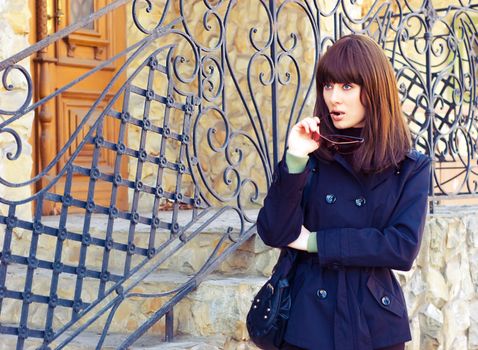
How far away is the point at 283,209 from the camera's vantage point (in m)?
2.08

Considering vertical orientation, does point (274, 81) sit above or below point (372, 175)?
above

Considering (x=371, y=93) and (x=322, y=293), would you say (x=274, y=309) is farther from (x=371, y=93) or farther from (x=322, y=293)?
(x=371, y=93)

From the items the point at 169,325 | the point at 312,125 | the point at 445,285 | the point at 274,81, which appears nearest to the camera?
the point at 312,125

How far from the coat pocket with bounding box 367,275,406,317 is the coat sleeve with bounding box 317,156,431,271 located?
0.05 meters

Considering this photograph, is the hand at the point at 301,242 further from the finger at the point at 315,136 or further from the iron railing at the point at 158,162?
the iron railing at the point at 158,162

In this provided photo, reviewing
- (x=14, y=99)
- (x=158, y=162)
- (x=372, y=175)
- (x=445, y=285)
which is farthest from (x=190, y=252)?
(x=372, y=175)

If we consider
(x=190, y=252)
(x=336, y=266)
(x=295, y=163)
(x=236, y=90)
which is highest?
(x=236, y=90)

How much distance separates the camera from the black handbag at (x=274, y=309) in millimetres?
2084

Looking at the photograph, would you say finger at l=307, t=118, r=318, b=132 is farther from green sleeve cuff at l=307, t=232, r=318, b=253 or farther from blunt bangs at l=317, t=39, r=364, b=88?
green sleeve cuff at l=307, t=232, r=318, b=253

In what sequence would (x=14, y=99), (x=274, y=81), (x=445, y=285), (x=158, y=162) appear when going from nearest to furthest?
1. (x=158, y=162)
2. (x=274, y=81)
3. (x=14, y=99)
4. (x=445, y=285)

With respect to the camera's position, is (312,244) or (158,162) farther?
(158,162)

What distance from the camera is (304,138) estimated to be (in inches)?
81.0

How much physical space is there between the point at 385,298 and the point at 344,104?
515mm

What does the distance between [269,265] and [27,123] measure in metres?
1.48
